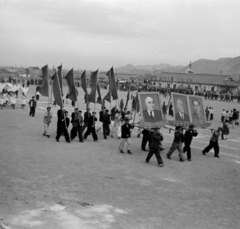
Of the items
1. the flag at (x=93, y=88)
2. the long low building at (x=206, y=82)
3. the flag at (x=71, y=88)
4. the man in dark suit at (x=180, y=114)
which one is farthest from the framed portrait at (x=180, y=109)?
the long low building at (x=206, y=82)

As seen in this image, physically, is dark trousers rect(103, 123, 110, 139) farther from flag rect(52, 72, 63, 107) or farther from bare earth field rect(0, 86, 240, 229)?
flag rect(52, 72, 63, 107)

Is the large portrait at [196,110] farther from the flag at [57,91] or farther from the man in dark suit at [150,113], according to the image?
the flag at [57,91]

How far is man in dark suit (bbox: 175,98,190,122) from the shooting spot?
14.3m

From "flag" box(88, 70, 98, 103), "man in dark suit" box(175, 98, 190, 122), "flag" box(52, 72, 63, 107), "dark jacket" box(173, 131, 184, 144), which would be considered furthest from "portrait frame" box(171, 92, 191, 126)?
"flag" box(52, 72, 63, 107)

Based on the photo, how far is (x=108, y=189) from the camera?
28.3 ft

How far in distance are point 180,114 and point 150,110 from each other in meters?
1.31

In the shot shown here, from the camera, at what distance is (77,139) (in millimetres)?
15633

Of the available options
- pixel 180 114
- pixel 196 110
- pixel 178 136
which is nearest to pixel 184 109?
pixel 180 114

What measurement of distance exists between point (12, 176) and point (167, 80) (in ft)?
310

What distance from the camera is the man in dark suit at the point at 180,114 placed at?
14320 millimetres

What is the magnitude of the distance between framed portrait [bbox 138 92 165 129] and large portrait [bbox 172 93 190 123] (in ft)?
2.16

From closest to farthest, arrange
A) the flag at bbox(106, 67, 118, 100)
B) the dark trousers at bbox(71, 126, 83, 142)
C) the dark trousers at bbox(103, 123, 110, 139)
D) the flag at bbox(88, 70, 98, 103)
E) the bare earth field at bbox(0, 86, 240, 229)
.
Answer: the bare earth field at bbox(0, 86, 240, 229)
the dark trousers at bbox(71, 126, 83, 142)
the dark trousers at bbox(103, 123, 110, 139)
the flag at bbox(88, 70, 98, 103)
the flag at bbox(106, 67, 118, 100)

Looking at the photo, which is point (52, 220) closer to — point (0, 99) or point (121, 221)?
point (121, 221)

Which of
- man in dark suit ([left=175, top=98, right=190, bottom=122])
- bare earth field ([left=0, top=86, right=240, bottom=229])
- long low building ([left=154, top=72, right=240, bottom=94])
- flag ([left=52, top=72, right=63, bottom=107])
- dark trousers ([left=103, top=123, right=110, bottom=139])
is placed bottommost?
bare earth field ([left=0, top=86, right=240, bottom=229])
